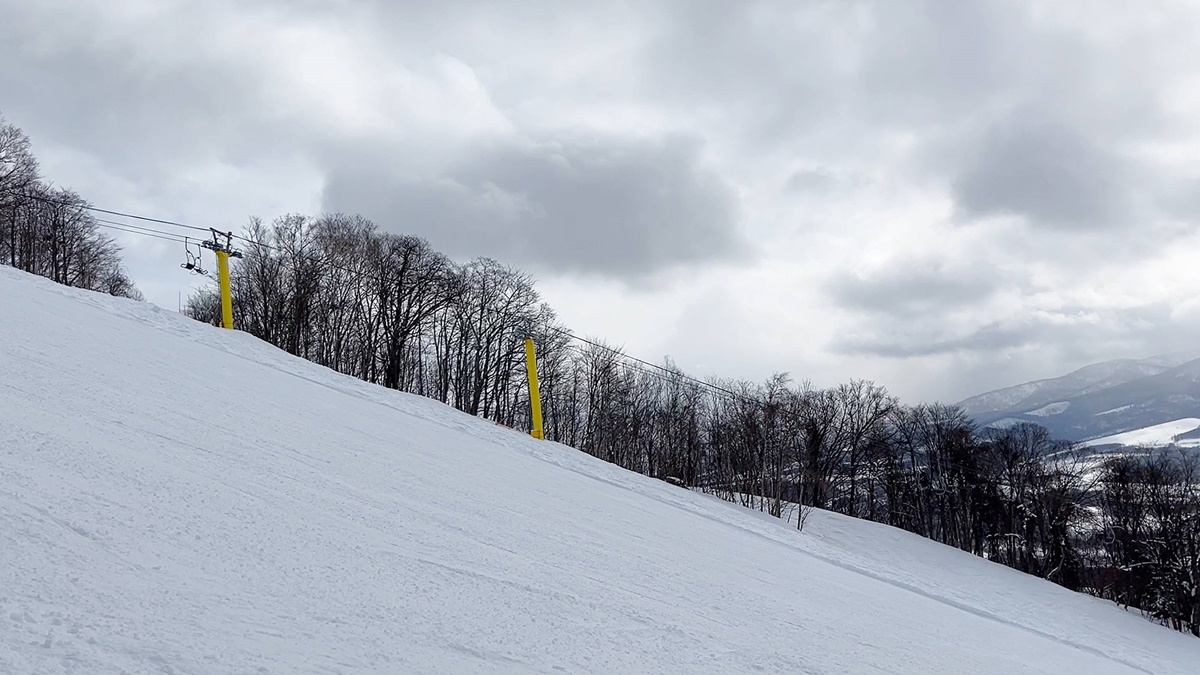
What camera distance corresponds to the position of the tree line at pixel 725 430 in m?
43.9

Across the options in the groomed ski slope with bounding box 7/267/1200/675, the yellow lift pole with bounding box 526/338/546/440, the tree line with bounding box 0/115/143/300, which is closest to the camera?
the groomed ski slope with bounding box 7/267/1200/675

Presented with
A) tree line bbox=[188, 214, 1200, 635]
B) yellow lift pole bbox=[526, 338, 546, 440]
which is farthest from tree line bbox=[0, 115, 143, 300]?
yellow lift pole bbox=[526, 338, 546, 440]

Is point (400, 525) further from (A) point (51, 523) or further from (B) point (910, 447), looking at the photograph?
(B) point (910, 447)

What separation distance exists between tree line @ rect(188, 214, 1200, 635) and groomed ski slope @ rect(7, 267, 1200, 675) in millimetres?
26515

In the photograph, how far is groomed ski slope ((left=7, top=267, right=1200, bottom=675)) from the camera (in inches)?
127

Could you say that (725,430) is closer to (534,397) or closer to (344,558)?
(534,397)

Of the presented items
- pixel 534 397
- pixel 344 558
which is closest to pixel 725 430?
pixel 534 397

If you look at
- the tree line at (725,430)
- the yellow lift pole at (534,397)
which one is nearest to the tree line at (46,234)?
the tree line at (725,430)

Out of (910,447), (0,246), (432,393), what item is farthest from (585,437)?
(0,246)

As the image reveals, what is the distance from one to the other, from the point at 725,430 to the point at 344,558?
42798 mm

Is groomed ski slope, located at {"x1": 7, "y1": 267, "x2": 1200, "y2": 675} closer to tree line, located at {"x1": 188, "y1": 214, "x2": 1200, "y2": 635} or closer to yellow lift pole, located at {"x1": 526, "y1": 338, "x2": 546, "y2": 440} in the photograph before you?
Answer: yellow lift pole, located at {"x1": 526, "y1": 338, "x2": 546, "y2": 440}

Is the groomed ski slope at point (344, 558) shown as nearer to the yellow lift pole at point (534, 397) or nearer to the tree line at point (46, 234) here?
the yellow lift pole at point (534, 397)

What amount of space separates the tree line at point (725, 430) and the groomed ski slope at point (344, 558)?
26.5 meters

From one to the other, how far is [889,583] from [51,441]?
1045 cm
